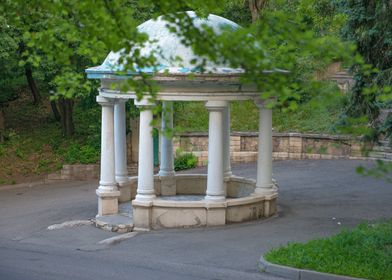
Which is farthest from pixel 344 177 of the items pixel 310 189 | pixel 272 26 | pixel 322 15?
pixel 272 26

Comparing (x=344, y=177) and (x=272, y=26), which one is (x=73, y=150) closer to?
(x=344, y=177)

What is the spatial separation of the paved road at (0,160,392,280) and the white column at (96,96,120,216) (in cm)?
79

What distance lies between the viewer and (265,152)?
730 inches

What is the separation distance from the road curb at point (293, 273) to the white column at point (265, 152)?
4731 millimetres

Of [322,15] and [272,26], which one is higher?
[322,15]

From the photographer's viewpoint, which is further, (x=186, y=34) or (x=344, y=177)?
(x=344, y=177)

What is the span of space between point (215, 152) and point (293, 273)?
4.69m

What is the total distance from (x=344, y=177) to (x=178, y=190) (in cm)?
639

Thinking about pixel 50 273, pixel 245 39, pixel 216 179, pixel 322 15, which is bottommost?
pixel 50 273

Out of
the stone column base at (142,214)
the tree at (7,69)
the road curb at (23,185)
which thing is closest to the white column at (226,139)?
the stone column base at (142,214)

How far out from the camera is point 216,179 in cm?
1750

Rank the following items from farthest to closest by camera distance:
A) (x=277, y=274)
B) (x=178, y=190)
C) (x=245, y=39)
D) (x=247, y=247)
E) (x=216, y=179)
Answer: (x=178, y=190) → (x=216, y=179) → (x=247, y=247) → (x=277, y=274) → (x=245, y=39)

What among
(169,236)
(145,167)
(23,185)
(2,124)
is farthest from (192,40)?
(2,124)

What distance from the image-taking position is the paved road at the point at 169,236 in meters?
14.2
